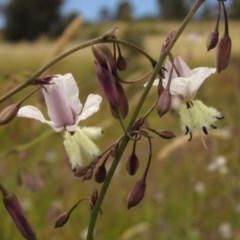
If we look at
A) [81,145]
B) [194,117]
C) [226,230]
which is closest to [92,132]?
[81,145]

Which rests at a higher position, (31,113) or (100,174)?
(31,113)

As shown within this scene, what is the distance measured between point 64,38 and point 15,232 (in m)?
0.62

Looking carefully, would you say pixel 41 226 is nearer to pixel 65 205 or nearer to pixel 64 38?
pixel 65 205

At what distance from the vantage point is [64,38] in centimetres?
210

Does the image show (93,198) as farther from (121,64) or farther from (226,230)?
(226,230)

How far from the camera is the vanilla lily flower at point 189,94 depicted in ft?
3.20

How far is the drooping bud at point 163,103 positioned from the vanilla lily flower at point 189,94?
3 centimetres

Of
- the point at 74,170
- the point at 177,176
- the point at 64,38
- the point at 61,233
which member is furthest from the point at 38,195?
the point at 74,170

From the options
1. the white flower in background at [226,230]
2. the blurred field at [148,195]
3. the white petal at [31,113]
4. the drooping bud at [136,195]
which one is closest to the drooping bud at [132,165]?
the drooping bud at [136,195]

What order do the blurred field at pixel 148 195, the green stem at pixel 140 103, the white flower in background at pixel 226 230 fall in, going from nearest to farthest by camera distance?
the green stem at pixel 140 103
the blurred field at pixel 148 195
the white flower in background at pixel 226 230

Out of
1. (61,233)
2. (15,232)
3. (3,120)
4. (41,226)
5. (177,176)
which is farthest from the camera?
(177,176)

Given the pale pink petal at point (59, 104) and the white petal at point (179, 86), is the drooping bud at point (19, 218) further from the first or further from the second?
the white petal at point (179, 86)

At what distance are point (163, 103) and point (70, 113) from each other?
0.14 meters

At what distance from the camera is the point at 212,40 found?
1000 mm
